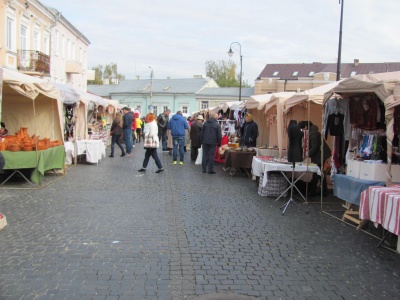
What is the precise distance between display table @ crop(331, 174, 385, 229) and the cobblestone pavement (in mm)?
279

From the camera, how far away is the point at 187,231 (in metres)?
6.11

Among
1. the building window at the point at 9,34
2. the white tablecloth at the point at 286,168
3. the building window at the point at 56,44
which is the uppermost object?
the building window at the point at 56,44

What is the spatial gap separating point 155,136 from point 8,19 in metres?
16.0

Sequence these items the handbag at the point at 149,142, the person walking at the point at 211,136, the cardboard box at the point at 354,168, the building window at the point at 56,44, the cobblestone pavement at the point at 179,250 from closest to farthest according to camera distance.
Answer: the cobblestone pavement at the point at 179,250
the cardboard box at the point at 354,168
the handbag at the point at 149,142
the person walking at the point at 211,136
the building window at the point at 56,44

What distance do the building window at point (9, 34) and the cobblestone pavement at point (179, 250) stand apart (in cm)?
1730

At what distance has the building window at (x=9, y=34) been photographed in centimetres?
2273

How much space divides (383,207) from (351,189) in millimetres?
1386

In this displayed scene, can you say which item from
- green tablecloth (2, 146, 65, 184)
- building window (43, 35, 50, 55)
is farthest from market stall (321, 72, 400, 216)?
building window (43, 35, 50, 55)

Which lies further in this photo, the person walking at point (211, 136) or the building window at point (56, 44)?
the building window at point (56, 44)

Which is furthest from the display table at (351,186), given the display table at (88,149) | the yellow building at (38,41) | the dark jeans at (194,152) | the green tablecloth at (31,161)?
the yellow building at (38,41)

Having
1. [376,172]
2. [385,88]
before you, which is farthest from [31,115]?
[385,88]

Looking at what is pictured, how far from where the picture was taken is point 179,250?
5250mm

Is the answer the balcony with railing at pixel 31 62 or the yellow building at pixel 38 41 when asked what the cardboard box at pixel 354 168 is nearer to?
the yellow building at pixel 38 41

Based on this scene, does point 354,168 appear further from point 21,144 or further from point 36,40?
point 36,40
